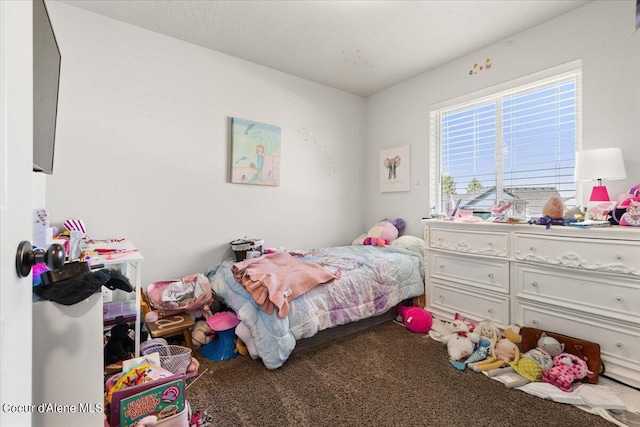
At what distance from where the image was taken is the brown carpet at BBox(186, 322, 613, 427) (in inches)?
61.6

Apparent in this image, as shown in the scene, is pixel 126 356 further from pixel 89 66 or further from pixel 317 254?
pixel 89 66

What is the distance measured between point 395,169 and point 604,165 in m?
2.07

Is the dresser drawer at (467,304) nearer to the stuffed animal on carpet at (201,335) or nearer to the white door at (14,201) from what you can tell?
the stuffed animal on carpet at (201,335)

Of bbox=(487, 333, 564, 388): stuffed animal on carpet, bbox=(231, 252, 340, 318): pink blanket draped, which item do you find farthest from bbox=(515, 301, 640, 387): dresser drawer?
bbox=(231, 252, 340, 318): pink blanket draped

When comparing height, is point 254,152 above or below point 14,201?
above

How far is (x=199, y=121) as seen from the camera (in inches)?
116

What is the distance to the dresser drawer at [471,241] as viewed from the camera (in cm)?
A: 237

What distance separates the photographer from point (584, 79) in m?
2.35

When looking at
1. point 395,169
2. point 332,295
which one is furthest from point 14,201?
point 395,169

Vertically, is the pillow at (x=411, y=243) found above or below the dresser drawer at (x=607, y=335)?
above

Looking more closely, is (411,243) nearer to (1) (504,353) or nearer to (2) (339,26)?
(1) (504,353)

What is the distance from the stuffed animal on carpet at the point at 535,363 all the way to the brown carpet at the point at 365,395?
0.40 feet

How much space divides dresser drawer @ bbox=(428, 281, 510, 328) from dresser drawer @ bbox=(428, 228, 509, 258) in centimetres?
34

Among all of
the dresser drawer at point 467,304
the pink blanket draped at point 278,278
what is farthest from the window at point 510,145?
the pink blanket draped at point 278,278
